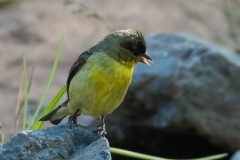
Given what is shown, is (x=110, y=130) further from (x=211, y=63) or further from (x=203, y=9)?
(x=203, y=9)

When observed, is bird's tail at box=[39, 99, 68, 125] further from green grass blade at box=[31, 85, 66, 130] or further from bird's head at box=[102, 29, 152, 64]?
bird's head at box=[102, 29, 152, 64]

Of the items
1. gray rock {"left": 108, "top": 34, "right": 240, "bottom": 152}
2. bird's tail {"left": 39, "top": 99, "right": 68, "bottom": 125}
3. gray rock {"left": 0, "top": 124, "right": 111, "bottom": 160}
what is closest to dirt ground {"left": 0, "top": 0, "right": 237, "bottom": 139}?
gray rock {"left": 108, "top": 34, "right": 240, "bottom": 152}

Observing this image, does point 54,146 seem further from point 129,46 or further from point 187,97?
point 187,97

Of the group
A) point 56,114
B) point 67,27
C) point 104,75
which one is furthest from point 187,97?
point 67,27

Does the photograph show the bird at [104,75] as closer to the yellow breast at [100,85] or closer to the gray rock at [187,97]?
the yellow breast at [100,85]

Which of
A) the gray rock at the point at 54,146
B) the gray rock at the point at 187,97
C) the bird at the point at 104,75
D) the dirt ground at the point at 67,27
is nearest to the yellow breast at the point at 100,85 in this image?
the bird at the point at 104,75

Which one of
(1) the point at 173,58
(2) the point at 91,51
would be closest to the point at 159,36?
(1) the point at 173,58

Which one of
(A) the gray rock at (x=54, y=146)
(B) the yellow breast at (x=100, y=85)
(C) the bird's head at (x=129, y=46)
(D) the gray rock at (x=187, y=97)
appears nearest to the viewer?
(A) the gray rock at (x=54, y=146)
